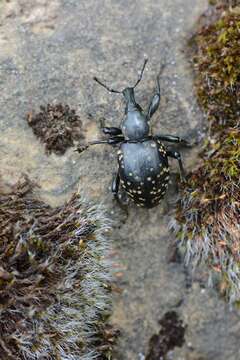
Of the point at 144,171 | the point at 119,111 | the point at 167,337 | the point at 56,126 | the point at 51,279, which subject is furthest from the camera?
the point at 167,337

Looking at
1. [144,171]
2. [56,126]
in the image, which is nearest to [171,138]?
[144,171]

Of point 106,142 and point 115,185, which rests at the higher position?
point 106,142

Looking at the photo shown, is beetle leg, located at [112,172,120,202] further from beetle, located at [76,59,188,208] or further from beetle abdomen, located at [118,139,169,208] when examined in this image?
beetle abdomen, located at [118,139,169,208]

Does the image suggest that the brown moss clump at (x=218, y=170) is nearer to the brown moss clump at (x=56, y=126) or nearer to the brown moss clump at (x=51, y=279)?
the brown moss clump at (x=51, y=279)

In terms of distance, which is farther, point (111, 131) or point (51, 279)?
point (111, 131)

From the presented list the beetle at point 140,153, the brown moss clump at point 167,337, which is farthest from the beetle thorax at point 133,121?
the brown moss clump at point 167,337

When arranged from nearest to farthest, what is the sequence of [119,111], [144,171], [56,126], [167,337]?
[144,171]
[56,126]
[119,111]
[167,337]

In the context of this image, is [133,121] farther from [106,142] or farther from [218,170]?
[218,170]
